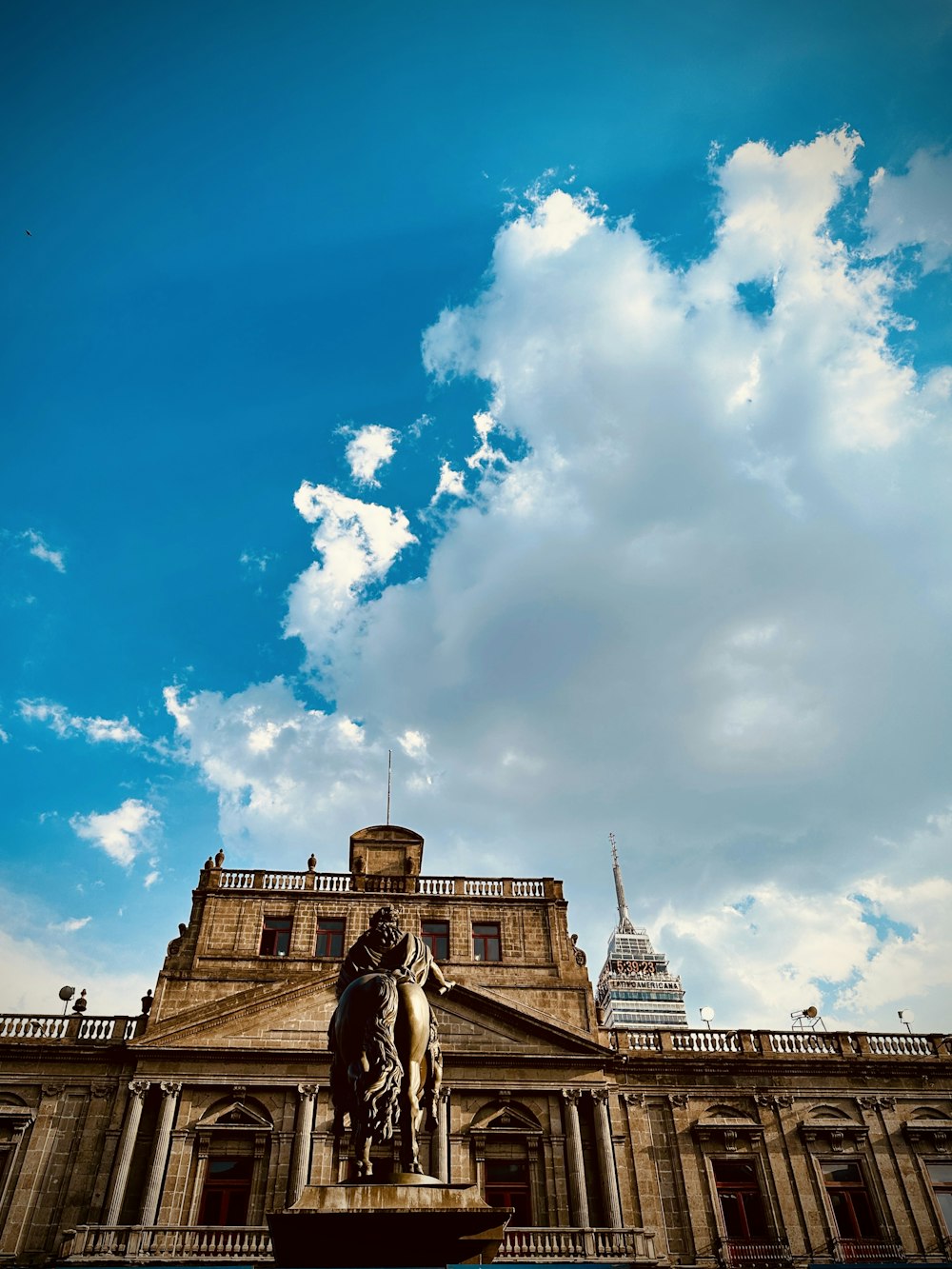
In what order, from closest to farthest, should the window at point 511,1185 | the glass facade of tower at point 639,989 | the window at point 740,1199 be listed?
the window at point 511,1185
the window at point 740,1199
the glass facade of tower at point 639,989

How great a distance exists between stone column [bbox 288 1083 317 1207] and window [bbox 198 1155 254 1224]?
1.33 metres

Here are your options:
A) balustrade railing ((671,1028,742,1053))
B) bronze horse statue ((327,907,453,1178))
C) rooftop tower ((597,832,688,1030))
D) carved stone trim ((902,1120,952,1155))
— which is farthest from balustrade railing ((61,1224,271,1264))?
rooftop tower ((597,832,688,1030))

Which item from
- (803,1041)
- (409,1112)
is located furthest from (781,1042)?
(409,1112)

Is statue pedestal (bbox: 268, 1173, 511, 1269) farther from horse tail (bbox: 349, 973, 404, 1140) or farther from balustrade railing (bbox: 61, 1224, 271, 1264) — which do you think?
balustrade railing (bbox: 61, 1224, 271, 1264)

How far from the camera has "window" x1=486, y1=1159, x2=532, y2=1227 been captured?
24.9 metres

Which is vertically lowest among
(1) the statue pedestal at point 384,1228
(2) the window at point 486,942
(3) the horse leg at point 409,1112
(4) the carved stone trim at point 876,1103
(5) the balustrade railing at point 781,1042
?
(1) the statue pedestal at point 384,1228

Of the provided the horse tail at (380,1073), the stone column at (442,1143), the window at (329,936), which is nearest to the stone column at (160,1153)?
the window at (329,936)

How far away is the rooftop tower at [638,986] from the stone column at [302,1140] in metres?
89.6

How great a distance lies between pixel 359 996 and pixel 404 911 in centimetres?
2366

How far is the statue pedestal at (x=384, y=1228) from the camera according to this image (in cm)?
639

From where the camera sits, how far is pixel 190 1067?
85.3 feet

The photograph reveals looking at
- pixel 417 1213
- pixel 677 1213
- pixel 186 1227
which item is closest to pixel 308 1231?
pixel 417 1213

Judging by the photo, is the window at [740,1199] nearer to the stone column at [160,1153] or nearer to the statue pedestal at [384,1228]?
the stone column at [160,1153]

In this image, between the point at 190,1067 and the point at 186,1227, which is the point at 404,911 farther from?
the point at 186,1227
